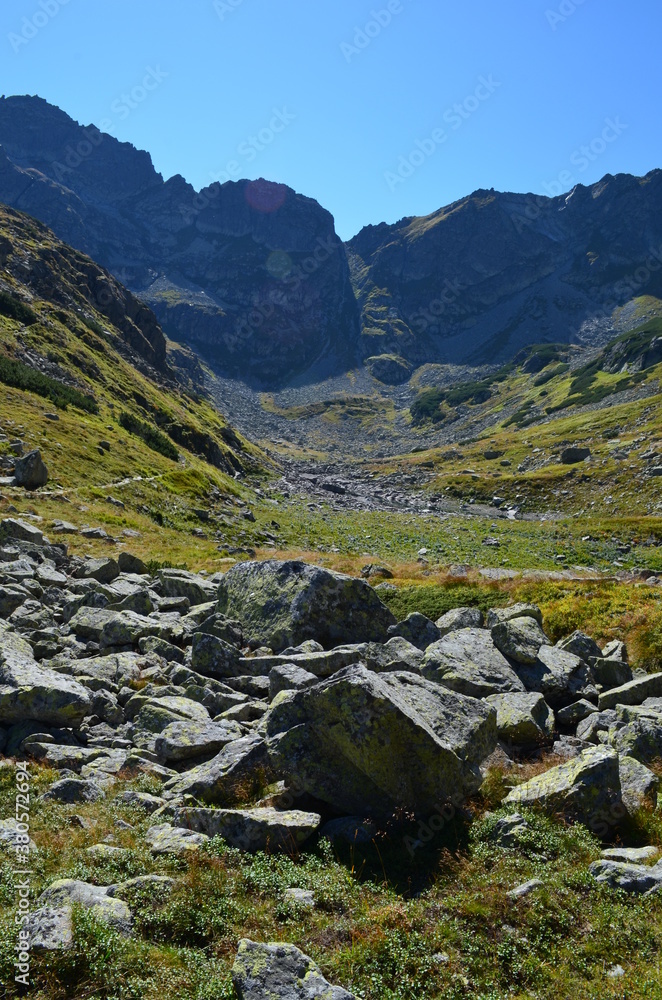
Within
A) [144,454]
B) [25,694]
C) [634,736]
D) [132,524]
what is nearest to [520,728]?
[634,736]

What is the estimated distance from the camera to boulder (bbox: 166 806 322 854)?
28.9 ft

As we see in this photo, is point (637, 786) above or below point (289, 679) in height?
below

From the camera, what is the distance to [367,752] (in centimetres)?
987

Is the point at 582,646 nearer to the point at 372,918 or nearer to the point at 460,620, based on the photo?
the point at 460,620

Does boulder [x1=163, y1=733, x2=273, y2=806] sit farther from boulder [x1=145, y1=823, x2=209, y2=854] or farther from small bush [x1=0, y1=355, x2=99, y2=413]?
small bush [x1=0, y1=355, x2=99, y2=413]

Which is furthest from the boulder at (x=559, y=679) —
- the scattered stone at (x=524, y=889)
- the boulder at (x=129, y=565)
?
the boulder at (x=129, y=565)

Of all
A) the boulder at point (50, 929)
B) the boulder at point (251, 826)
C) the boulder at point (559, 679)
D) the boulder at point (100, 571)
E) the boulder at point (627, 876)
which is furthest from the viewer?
the boulder at point (100, 571)

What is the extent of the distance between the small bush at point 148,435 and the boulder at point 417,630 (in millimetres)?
56002

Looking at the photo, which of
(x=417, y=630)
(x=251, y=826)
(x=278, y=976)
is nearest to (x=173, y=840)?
(x=251, y=826)

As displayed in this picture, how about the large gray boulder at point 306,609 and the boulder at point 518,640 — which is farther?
the large gray boulder at point 306,609

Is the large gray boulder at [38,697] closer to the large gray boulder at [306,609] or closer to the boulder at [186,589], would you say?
the large gray boulder at [306,609]

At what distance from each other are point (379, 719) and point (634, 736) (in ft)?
19.1

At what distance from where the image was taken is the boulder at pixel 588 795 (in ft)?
30.3

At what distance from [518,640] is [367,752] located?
333 inches
